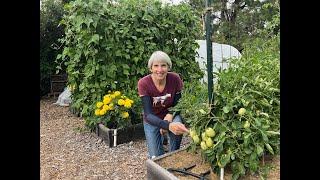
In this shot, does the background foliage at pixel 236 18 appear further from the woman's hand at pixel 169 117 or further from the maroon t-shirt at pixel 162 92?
the woman's hand at pixel 169 117

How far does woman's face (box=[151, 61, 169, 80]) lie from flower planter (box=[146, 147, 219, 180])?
30.1 inches

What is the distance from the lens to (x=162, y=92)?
130 inches

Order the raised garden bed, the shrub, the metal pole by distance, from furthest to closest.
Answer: the raised garden bed < the shrub < the metal pole

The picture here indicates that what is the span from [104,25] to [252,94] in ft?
9.17

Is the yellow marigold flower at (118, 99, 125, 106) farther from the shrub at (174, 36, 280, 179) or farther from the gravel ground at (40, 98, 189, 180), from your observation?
the shrub at (174, 36, 280, 179)

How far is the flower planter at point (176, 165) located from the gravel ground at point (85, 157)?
1.16 metres

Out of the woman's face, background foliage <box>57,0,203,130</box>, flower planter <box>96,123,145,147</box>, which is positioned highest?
background foliage <box>57,0,203,130</box>

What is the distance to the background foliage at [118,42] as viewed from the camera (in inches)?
183

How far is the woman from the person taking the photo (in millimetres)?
3223

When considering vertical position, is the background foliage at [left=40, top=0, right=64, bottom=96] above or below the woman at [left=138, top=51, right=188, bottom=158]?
above

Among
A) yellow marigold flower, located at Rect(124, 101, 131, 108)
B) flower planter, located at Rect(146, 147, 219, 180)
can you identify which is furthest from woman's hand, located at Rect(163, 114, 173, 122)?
yellow marigold flower, located at Rect(124, 101, 131, 108)

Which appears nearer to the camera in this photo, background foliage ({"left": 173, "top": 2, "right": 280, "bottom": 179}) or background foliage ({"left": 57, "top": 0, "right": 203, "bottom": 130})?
background foliage ({"left": 173, "top": 2, "right": 280, "bottom": 179})

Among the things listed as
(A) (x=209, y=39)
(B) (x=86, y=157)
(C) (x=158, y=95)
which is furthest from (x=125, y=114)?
(A) (x=209, y=39)
